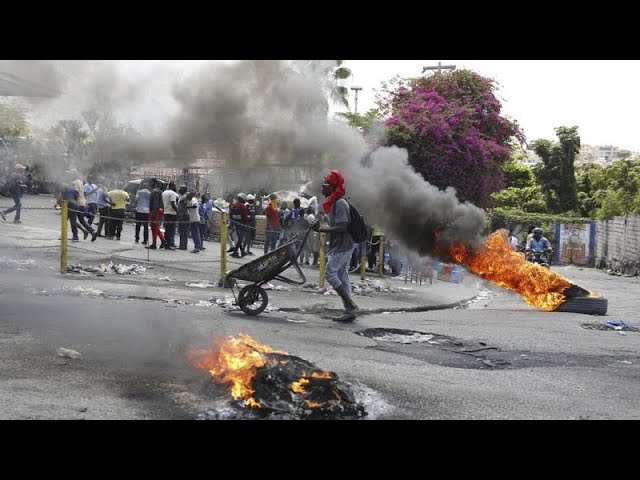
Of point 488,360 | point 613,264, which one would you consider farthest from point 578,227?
point 488,360

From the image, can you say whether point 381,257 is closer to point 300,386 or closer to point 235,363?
point 235,363

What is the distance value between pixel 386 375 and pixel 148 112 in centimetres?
394

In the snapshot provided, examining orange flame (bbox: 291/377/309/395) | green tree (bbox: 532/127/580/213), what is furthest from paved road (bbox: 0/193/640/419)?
green tree (bbox: 532/127/580/213)

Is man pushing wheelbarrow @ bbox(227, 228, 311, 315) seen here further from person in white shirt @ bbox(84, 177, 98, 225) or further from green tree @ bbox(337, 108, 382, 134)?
person in white shirt @ bbox(84, 177, 98, 225)

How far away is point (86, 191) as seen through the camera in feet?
47.6

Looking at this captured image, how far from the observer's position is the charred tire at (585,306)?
11078 mm

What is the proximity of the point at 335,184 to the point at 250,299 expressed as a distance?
1.96 m

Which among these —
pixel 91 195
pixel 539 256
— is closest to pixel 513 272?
pixel 539 256

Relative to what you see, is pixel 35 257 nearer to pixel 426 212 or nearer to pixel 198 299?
pixel 198 299

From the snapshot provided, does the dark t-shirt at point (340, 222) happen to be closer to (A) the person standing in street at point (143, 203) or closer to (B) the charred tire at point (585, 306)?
(B) the charred tire at point (585, 306)

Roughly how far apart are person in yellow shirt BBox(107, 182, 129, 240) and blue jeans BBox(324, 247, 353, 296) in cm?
595

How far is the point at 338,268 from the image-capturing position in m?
9.31

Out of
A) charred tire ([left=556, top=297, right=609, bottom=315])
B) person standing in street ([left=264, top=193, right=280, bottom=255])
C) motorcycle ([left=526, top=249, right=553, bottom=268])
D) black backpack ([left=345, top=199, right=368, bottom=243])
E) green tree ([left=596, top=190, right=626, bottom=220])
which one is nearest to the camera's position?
black backpack ([left=345, top=199, right=368, bottom=243])

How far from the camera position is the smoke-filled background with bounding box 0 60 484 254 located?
24.2 ft
